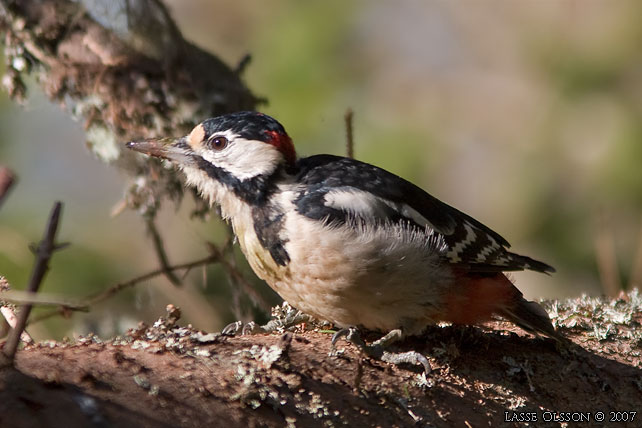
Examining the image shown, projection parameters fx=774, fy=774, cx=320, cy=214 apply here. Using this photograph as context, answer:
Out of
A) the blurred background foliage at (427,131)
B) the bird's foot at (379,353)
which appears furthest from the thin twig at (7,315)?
the blurred background foliage at (427,131)

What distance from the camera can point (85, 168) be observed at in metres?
6.36

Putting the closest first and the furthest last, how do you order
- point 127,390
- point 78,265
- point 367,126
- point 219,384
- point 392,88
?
point 127,390, point 219,384, point 78,265, point 367,126, point 392,88

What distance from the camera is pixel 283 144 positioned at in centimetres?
294

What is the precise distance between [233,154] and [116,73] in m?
1.41

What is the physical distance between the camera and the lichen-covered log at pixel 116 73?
3.98 metres

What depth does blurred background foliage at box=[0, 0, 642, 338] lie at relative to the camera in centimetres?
513

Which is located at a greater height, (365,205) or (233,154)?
(233,154)

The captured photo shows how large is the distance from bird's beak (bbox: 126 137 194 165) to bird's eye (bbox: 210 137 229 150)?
9 cm

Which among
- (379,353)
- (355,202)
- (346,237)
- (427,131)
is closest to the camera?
(379,353)

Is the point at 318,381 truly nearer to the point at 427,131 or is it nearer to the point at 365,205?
the point at 365,205

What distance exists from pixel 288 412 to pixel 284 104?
191 inches

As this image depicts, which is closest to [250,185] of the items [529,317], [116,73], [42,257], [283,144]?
[283,144]

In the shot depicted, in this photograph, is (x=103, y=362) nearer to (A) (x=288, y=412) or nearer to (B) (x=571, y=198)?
(A) (x=288, y=412)

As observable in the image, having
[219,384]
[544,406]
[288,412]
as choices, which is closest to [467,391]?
[544,406]
